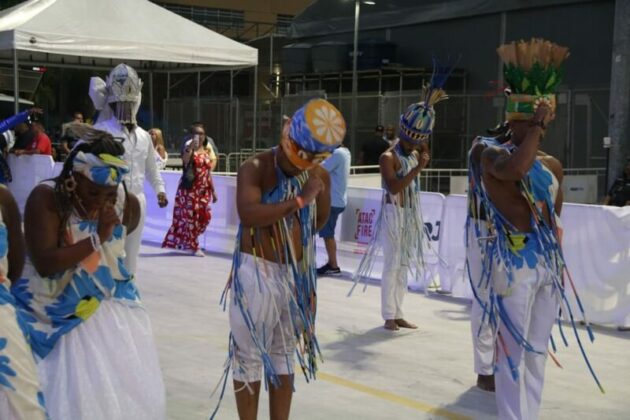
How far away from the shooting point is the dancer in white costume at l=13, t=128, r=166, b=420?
3.71 metres

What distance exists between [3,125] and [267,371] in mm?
1767

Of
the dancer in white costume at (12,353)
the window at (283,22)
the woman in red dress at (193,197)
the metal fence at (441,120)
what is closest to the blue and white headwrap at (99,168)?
the dancer in white costume at (12,353)

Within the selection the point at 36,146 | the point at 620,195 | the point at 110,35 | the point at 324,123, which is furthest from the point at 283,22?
the point at 324,123

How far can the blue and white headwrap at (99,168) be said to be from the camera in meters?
3.80

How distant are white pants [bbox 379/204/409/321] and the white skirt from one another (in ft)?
13.0

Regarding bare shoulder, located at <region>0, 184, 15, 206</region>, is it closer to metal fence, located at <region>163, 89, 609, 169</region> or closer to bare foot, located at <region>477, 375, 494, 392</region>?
bare foot, located at <region>477, 375, 494, 392</region>

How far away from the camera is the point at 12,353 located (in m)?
3.26

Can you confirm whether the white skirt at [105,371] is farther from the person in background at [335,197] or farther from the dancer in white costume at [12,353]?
the person in background at [335,197]

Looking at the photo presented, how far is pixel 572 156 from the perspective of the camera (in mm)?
20328

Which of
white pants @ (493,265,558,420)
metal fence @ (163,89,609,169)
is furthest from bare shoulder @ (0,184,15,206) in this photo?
metal fence @ (163,89,609,169)

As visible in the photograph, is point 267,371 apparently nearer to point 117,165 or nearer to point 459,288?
point 117,165

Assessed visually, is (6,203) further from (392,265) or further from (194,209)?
(194,209)

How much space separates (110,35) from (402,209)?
624cm

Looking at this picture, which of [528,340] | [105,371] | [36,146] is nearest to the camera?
[105,371]
